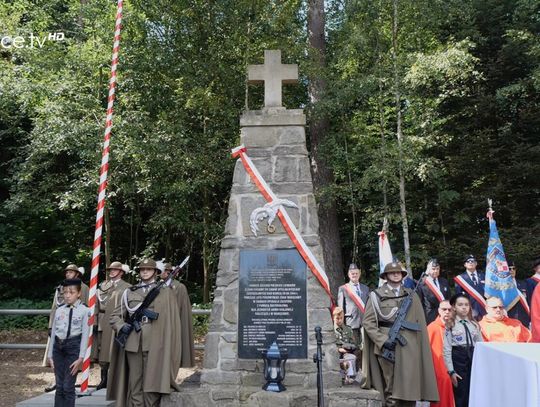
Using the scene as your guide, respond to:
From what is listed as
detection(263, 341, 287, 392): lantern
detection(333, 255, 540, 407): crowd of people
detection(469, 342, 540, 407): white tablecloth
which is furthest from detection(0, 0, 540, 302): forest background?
detection(469, 342, 540, 407): white tablecloth

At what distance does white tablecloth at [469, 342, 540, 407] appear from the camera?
266 cm

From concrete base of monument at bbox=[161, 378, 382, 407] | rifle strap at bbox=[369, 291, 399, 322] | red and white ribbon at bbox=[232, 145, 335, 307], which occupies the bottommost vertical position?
concrete base of monument at bbox=[161, 378, 382, 407]

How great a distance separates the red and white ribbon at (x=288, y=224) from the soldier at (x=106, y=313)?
281cm

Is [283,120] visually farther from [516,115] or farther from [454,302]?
[516,115]

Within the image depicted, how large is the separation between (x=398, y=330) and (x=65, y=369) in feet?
12.0

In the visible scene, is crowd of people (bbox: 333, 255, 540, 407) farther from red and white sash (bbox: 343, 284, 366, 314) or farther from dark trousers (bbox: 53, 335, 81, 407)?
dark trousers (bbox: 53, 335, 81, 407)

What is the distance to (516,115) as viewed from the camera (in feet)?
50.2

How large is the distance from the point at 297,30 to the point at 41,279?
429 inches

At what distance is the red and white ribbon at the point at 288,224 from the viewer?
5688 mm

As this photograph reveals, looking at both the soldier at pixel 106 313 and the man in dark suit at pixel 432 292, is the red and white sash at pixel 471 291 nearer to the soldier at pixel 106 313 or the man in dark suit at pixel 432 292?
the man in dark suit at pixel 432 292

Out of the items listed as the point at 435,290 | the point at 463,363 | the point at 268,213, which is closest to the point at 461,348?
the point at 463,363

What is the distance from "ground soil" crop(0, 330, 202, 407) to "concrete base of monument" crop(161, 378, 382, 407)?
3319mm

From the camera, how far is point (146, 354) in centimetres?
550

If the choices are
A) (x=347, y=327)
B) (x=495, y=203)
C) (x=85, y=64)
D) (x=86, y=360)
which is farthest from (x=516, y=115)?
(x=86, y=360)
